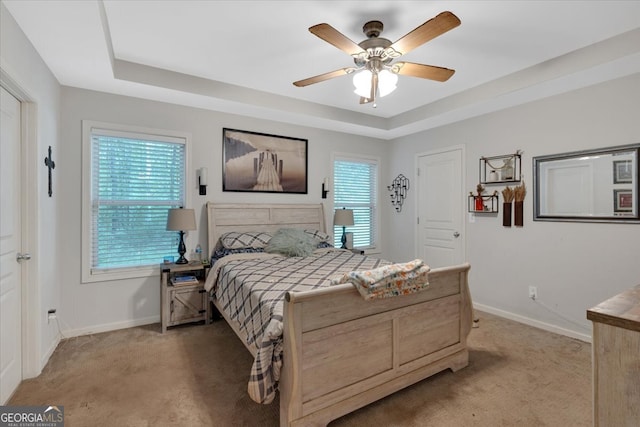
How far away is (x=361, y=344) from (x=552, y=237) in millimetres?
2634

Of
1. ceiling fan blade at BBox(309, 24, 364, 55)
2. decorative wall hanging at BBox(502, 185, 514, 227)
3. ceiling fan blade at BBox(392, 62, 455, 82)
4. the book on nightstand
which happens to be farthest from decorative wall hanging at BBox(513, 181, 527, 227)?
the book on nightstand

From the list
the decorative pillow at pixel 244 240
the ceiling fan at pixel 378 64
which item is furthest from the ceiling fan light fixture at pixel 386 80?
the decorative pillow at pixel 244 240

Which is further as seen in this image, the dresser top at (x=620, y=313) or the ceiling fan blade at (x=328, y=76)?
the ceiling fan blade at (x=328, y=76)

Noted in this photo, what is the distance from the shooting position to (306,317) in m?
1.68

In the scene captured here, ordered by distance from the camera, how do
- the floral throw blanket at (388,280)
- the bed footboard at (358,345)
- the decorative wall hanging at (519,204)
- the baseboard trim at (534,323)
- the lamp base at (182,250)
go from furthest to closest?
the decorative wall hanging at (519,204)
the lamp base at (182,250)
the baseboard trim at (534,323)
the floral throw blanket at (388,280)
the bed footboard at (358,345)

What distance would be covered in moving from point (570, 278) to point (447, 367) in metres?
1.79

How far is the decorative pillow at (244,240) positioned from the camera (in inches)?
138

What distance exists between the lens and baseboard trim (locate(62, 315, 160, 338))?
304 centimetres

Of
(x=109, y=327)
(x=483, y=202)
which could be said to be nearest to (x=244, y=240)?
(x=109, y=327)

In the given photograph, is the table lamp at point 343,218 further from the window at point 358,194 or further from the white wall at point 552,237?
the white wall at point 552,237

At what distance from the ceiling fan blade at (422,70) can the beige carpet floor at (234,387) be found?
7.52 ft

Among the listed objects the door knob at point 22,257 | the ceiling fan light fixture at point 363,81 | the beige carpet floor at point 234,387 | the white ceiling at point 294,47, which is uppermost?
the white ceiling at point 294,47

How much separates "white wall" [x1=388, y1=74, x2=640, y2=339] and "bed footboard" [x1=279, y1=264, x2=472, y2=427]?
5.10 feet

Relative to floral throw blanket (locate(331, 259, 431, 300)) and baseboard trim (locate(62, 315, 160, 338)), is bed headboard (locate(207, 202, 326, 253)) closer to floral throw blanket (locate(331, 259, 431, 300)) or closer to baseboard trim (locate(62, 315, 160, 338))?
baseboard trim (locate(62, 315, 160, 338))
